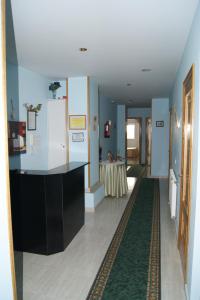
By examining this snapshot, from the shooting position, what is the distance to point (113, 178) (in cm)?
546

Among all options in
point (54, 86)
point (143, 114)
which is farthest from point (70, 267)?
point (143, 114)

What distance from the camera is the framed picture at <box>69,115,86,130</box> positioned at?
466 centimetres

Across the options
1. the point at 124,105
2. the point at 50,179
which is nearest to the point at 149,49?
the point at 50,179

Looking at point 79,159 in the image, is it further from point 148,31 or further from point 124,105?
point 124,105

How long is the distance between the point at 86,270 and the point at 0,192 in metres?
1.64

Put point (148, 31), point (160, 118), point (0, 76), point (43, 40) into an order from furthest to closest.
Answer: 1. point (160, 118)
2. point (43, 40)
3. point (148, 31)
4. point (0, 76)

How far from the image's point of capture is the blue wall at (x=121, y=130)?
31.0 ft

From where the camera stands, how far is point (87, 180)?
4.70 meters

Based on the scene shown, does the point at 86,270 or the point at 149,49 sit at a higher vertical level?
the point at 149,49

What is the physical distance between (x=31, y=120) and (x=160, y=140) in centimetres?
473

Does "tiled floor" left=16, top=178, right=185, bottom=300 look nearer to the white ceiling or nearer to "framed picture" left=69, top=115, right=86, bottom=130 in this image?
"framed picture" left=69, top=115, right=86, bottom=130

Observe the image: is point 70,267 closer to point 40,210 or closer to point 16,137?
point 40,210

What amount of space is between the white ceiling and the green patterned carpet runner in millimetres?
2570

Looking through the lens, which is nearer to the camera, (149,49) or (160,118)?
(149,49)
